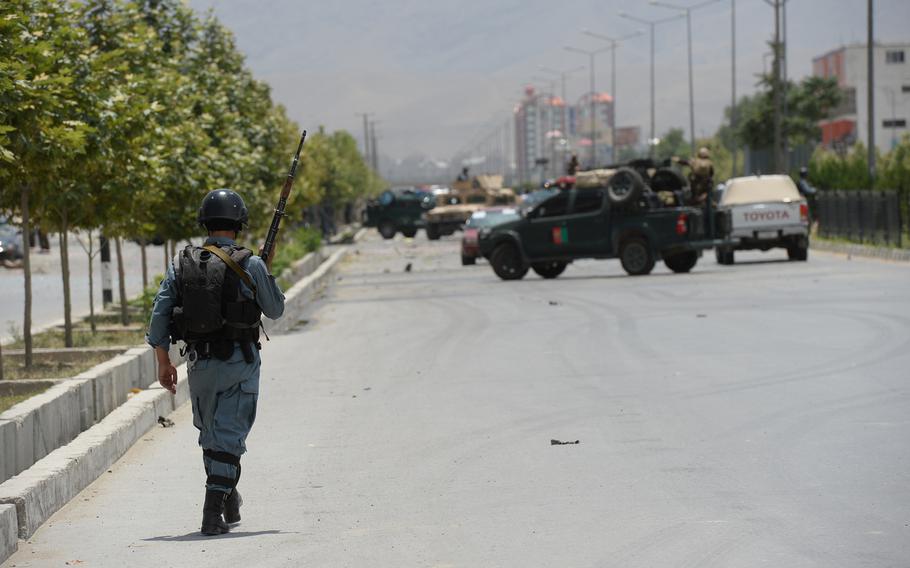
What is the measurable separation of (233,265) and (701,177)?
89.2ft

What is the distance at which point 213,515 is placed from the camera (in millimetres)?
8602

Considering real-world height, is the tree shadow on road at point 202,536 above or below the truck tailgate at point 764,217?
below

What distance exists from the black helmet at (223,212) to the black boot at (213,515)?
4.48 feet

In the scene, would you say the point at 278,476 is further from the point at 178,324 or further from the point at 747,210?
the point at 747,210

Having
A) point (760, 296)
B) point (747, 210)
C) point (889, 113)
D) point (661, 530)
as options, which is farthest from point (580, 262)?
point (889, 113)

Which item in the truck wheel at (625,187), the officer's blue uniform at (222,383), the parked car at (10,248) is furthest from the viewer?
the parked car at (10,248)

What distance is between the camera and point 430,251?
59.1m

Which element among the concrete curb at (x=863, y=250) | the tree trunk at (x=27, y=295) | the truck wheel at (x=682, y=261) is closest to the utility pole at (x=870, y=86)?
the concrete curb at (x=863, y=250)

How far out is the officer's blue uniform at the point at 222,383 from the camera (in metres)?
8.77

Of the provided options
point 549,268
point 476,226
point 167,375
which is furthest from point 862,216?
point 167,375

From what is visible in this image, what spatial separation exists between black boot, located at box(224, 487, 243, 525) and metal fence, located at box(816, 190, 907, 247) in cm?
3069

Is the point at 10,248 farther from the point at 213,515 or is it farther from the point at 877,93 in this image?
the point at 877,93

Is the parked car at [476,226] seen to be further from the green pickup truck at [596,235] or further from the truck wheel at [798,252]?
the truck wheel at [798,252]

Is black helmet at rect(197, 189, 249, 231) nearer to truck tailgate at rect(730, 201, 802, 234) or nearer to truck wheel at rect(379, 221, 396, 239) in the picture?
truck tailgate at rect(730, 201, 802, 234)
